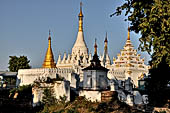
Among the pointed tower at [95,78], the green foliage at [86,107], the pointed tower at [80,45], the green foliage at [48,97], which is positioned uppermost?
the pointed tower at [80,45]

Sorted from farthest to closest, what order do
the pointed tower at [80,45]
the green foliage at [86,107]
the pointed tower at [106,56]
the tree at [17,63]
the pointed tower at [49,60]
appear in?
the pointed tower at [106,56] → the pointed tower at [80,45] → the pointed tower at [49,60] → the tree at [17,63] → the green foliage at [86,107]

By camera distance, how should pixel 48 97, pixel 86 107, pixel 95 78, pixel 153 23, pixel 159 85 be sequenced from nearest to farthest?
pixel 153 23 < pixel 86 107 < pixel 48 97 < pixel 159 85 < pixel 95 78

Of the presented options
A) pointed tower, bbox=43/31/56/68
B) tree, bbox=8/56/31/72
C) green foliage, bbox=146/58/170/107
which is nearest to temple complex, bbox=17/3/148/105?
pointed tower, bbox=43/31/56/68

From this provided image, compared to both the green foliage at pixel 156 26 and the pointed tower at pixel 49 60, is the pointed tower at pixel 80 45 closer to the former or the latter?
the pointed tower at pixel 49 60

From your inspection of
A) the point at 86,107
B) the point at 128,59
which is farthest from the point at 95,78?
the point at 128,59

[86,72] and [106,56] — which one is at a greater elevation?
[106,56]

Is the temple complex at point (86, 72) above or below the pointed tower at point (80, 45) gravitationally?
below

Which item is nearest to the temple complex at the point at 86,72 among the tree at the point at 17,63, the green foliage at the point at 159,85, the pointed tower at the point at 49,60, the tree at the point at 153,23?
the pointed tower at the point at 49,60

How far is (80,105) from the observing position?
17.6 m

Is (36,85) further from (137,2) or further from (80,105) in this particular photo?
(137,2)

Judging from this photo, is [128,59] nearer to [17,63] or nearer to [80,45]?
[80,45]

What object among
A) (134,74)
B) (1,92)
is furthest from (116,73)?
(1,92)

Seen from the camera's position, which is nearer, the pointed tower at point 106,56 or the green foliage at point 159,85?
the green foliage at point 159,85

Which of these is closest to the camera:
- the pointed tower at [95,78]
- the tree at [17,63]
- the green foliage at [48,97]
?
the green foliage at [48,97]
